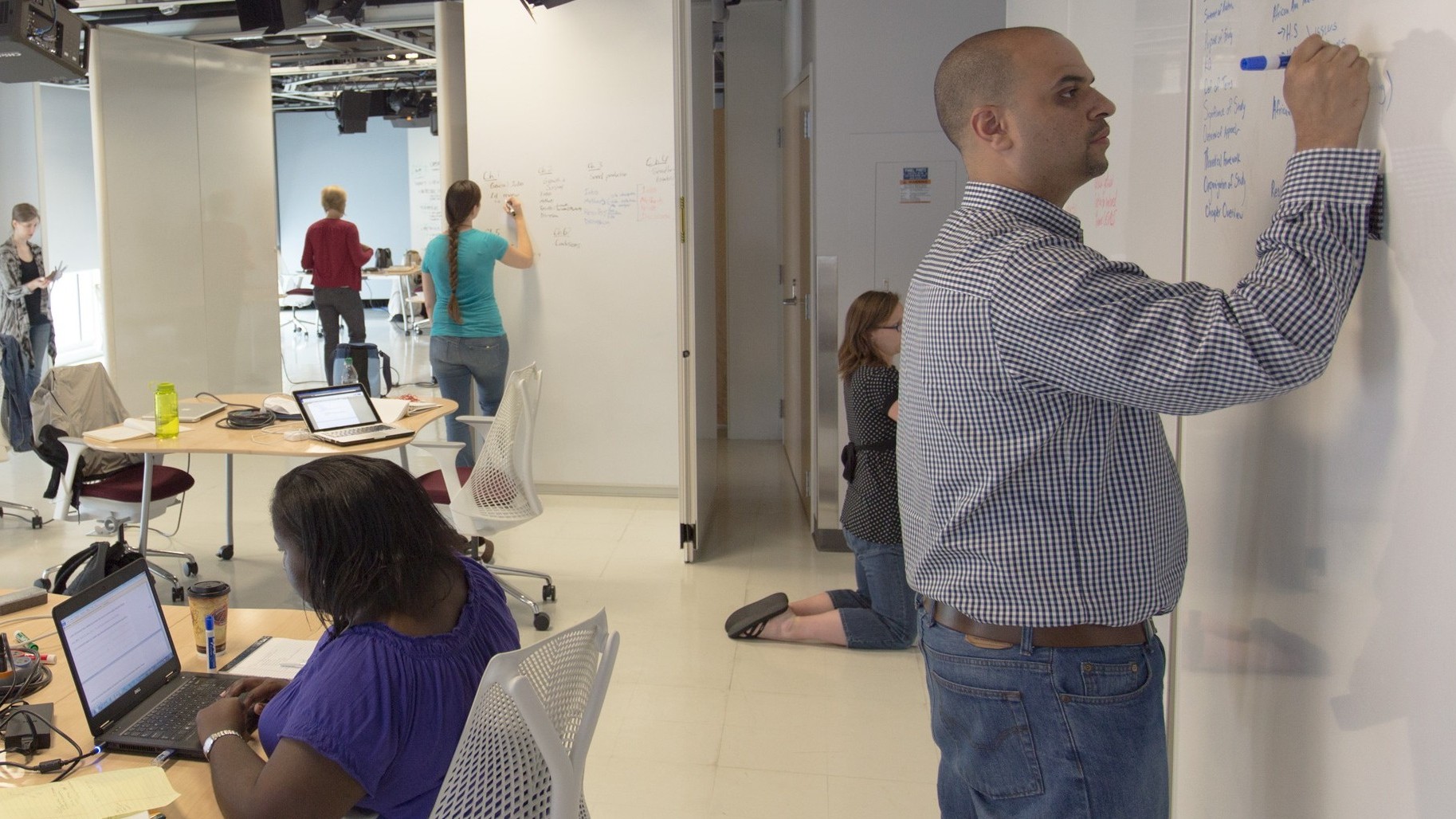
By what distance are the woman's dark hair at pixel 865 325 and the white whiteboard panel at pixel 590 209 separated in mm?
2423

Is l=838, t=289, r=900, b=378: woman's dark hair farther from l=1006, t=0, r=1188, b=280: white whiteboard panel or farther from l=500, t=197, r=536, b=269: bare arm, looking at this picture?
l=500, t=197, r=536, b=269: bare arm

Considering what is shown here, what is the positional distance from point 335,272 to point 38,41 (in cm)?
463

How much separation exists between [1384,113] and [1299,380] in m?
0.34

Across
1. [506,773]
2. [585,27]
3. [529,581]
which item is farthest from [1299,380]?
[585,27]

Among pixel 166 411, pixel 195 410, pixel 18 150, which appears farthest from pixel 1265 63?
pixel 18 150

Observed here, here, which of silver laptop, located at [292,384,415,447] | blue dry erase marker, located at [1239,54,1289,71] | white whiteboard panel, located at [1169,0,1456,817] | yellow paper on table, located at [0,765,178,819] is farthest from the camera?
silver laptop, located at [292,384,415,447]

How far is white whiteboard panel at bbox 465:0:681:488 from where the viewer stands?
20.7 ft

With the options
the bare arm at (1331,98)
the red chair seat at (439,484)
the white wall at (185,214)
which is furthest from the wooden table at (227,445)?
the bare arm at (1331,98)

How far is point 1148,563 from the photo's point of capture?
5.01 feet

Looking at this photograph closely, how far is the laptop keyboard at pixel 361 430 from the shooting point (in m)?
4.38

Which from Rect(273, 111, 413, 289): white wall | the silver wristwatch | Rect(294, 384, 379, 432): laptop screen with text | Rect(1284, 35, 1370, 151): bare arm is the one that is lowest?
the silver wristwatch

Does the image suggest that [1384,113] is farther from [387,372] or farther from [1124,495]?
[387,372]

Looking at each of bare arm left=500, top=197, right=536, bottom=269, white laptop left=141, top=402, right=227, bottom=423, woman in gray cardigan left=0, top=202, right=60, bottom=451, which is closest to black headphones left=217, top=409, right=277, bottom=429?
white laptop left=141, top=402, right=227, bottom=423

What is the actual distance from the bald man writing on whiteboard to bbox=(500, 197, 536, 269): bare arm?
4905 mm
